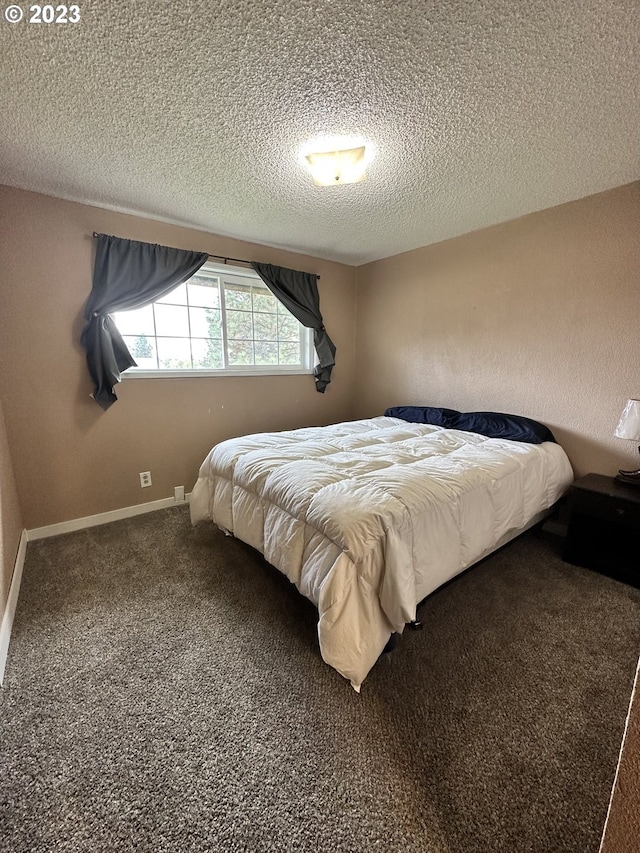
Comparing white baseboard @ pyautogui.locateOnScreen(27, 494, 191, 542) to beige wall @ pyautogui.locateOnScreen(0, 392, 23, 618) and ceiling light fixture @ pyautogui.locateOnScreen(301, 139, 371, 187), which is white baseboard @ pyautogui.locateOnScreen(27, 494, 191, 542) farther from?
ceiling light fixture @ pyautogui.locateOnScreen(301, 139, 371, 187)

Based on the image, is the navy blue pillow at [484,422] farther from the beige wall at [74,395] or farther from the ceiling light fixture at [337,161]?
the ceiling light fixture at [337,161]

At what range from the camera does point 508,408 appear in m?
→ 2.79

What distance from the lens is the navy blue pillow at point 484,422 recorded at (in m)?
2.47

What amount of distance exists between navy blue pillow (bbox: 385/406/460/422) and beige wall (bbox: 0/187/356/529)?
1463 millimetres

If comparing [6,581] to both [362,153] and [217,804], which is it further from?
[362,153]

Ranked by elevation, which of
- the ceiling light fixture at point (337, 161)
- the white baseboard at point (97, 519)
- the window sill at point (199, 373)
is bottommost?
the white baseboard at point (97, 519)

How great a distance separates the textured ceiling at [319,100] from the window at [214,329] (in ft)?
2.40

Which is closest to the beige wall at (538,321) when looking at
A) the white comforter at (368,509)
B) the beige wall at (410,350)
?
Result: the beige wall at (410,350)

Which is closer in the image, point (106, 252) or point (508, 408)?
point (106, 252)

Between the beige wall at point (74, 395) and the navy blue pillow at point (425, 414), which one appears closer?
the beige wall at point (74, 395)

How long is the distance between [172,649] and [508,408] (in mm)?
2810

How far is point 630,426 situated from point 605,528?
0.64 meters

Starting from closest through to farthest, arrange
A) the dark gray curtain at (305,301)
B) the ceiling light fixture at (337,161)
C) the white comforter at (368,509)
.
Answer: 1. the white comforter at (368,509)
2. the ceiling light fixture at (337,161)
3. the dark gray curtain at (305,301)

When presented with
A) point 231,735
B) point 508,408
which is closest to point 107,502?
point 231,735
